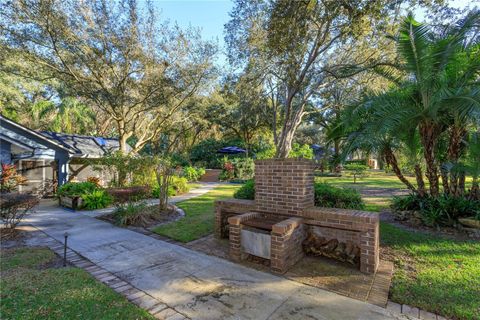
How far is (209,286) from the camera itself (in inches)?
134

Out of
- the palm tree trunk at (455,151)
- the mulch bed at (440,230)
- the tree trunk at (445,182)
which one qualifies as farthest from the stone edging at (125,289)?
the tree trunk at (445,182)

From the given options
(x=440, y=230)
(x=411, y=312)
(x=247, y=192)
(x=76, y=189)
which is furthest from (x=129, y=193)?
(x=440, y=230)

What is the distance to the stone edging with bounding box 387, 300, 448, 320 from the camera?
9.16 ft

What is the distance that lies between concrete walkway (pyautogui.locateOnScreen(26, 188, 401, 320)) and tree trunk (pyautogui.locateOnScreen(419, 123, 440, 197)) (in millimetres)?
4849

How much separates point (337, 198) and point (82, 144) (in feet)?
44.3

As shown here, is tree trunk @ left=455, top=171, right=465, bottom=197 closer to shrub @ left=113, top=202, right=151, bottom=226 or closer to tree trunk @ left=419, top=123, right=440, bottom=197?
tree trunk @ left=419, top=123, right=440, bottom=197

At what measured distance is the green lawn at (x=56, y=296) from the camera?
2.71 m

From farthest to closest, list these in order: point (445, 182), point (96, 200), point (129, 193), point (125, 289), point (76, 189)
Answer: point (129, 193)
point (76, 189)
point (96, 200)
point (445, 182)
point (125, 289)

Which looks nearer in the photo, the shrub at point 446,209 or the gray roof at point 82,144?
the shrub at point 446,209

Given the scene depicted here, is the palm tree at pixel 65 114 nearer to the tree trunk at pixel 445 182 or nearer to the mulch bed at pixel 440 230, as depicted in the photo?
the mulch bed at pixel 440 230

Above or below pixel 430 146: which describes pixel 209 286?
below

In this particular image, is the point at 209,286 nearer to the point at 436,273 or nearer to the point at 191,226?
the point at 191,226

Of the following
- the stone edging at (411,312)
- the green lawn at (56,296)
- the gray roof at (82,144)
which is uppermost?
the gray roof at (82,144)

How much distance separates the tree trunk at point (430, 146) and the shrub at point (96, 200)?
10.4 metres
